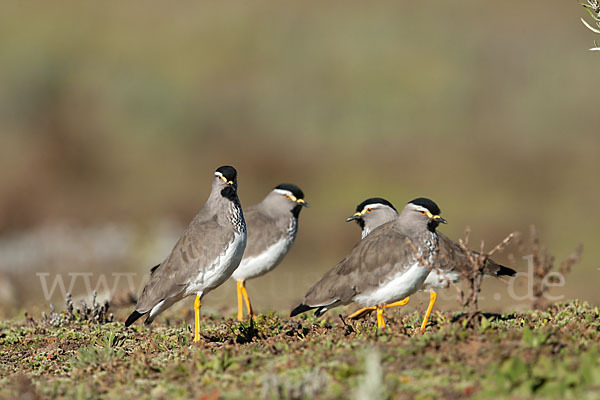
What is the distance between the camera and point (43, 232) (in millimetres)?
23328

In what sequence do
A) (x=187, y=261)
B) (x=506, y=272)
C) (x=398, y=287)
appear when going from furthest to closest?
(x=506, y=272) < (x=187, y=261) < (x=398, y=287)

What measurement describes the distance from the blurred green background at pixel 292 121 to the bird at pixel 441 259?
7389mm

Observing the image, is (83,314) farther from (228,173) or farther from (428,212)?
(428,212)

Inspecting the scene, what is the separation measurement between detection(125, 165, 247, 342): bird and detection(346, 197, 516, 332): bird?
2035 mm

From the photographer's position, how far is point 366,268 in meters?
9.91

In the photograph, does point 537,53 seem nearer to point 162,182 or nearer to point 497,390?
point 162,182

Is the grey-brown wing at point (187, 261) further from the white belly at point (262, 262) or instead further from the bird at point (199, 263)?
the white belly at point (262, 262)

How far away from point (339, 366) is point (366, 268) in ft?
9.64

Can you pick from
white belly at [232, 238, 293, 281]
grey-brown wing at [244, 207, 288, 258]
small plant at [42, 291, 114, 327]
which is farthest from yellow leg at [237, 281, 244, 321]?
small plant at [42, 291, 114, 327]

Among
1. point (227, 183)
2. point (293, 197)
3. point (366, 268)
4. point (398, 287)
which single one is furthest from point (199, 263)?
point (293, 197)

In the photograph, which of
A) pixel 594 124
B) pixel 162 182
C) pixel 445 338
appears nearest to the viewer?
pixel 445 338

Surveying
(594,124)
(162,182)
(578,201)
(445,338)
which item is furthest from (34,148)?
(445,338)

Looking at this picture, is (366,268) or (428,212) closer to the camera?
(366,268)

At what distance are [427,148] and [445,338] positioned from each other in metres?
23.2
